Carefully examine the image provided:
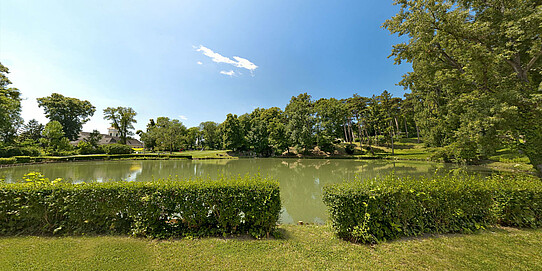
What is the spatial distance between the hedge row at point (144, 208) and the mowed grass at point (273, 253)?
0.94 ft

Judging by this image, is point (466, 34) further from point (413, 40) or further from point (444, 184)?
point (444, 184)

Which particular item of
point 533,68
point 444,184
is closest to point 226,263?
point 444,184

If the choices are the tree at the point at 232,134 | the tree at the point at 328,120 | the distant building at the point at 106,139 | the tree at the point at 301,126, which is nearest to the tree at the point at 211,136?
the tree at the point at 232,134

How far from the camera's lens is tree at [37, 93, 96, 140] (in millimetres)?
40969

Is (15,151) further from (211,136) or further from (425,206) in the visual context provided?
(425,206)

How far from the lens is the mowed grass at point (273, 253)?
9.66ft

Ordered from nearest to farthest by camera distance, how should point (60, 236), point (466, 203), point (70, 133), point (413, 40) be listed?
point (60, 236) → point (466, 203) → point (413, 40) → point (70, 133)

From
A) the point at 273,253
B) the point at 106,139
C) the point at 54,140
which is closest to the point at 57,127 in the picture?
the point at 54,140

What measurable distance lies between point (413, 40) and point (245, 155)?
34.5 metres

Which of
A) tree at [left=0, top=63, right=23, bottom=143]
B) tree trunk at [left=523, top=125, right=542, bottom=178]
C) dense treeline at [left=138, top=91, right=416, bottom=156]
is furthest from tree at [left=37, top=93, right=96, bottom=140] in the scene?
tree trunk at [left=523, top=125, right=542, bottom=178]

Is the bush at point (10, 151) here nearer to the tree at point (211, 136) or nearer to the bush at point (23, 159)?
the bush at point (23, 159)

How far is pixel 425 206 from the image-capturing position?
408 cm

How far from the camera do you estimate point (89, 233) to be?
13.1ft

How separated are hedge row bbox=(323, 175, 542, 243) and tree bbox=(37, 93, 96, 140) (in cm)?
6209
